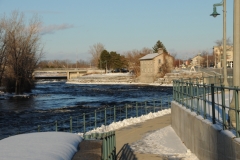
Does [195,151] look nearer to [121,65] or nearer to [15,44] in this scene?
[15,44]

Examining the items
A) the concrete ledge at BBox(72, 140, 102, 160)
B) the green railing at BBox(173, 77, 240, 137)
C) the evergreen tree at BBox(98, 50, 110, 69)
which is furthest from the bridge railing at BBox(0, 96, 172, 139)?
the evergreen tree at BBox(98, 50, 110, 69)

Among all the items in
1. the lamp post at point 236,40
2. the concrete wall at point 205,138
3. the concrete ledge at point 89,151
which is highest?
the lamp post at point 236,40

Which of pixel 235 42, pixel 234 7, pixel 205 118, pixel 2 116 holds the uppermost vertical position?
pixel 234 7

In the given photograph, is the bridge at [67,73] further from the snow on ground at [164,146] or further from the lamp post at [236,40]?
the lamp post at [236,40]

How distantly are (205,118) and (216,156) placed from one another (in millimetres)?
2120

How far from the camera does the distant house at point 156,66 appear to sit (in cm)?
11662

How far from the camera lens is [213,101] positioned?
451 inches

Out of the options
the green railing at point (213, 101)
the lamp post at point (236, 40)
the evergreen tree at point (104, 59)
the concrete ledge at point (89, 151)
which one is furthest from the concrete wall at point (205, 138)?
the evergreen tree at point (104, 59)

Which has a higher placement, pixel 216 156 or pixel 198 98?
pixel 198 98

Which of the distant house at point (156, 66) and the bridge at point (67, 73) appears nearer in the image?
the distant house at point (156, 66)

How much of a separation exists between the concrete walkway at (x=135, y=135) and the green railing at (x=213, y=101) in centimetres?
222

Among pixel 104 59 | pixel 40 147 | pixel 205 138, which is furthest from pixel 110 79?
pixel 40 147

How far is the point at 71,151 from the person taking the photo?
588 centimetres

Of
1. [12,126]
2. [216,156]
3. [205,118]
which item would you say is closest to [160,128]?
[205,118]
